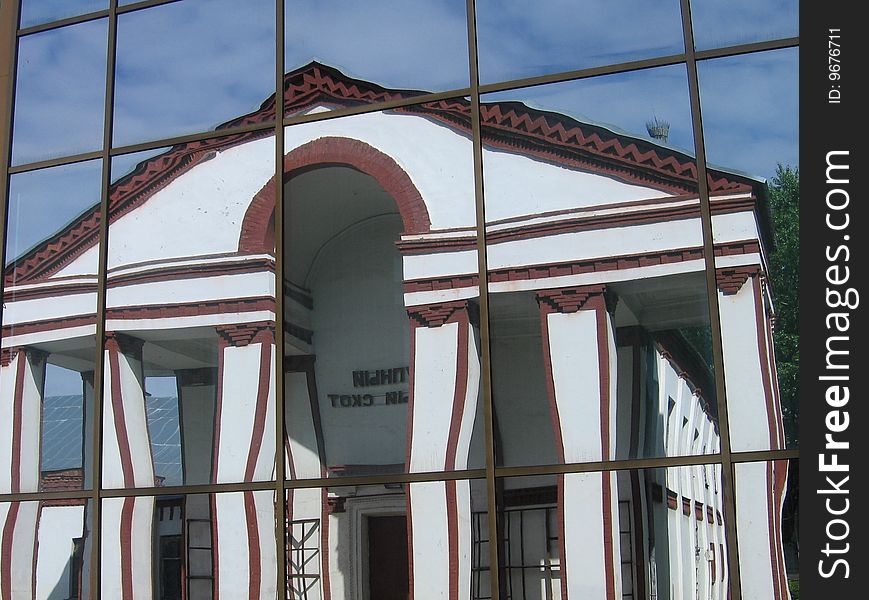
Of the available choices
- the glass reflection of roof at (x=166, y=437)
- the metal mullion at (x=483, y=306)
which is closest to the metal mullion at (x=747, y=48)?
the metal mullion at (x=483, y=306)

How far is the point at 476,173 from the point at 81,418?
13.8 feet

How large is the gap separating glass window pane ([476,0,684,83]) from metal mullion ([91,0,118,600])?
3614mm

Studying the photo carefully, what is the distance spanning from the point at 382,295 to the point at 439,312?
53 centimetres

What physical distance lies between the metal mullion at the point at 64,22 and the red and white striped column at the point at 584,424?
520 cm

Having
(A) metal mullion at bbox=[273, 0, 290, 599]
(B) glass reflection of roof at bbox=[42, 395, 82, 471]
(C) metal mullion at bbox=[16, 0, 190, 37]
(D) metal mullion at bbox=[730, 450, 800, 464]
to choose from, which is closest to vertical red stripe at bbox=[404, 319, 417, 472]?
(A) metal mullion at bbox=[273, 0, 290, 599]

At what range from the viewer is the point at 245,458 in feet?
29.1

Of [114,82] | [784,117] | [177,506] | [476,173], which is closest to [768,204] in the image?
[784,117]

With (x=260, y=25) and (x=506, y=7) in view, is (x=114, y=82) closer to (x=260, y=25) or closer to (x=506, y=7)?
(x=260, y=25)

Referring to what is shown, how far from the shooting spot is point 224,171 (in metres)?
9.48

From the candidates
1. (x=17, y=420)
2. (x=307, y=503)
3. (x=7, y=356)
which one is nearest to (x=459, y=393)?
(x=307, y=503)

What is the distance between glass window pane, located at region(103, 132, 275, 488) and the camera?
900cm

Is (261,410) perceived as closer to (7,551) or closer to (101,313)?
(101,313)

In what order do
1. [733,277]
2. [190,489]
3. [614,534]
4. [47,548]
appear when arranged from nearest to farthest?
[614,534] < [733,277] < [190,489] < [47,548]

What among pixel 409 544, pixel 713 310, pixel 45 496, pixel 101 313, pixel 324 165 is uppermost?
pixel 324 165
